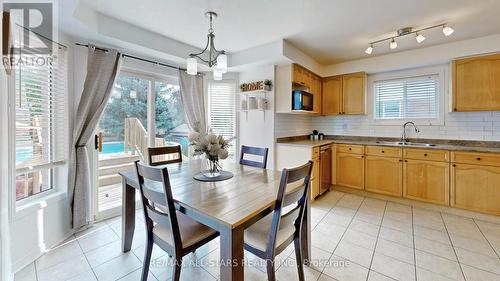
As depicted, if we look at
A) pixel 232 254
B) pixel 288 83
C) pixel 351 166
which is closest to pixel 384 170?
pixel 351 166

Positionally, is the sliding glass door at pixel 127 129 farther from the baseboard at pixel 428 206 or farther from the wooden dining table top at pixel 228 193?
the baseboard at pixel 428 206

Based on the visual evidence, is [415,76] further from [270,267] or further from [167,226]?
[167,226]

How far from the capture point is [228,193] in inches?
59.7

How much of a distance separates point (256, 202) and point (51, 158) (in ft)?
7.70

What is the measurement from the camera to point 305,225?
183 centimetres

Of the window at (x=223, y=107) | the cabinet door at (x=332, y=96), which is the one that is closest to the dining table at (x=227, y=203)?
the window at (x=223, y=107)

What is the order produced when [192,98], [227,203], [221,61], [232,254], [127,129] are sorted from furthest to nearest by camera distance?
[192,98] → [127,129] → [221,61] → [227,203] → [232,254]

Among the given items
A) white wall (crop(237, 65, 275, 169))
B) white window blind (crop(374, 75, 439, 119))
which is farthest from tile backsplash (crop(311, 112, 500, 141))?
white wall (crop(237, 65, 275, 169))

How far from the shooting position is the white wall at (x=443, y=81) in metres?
2.98

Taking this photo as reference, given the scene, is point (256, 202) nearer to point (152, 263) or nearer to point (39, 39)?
point (152, 263)

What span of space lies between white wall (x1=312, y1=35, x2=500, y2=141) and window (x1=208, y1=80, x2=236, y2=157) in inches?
78.2

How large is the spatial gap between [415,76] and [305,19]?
2.48 metres

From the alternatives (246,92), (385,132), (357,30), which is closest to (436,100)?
(385,132)

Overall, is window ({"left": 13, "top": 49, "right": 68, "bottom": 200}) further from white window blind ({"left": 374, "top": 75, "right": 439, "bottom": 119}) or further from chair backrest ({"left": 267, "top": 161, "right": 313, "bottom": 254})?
white window blind ({"left": 374, "top": 75, "right": 439, "bottom": 119})
